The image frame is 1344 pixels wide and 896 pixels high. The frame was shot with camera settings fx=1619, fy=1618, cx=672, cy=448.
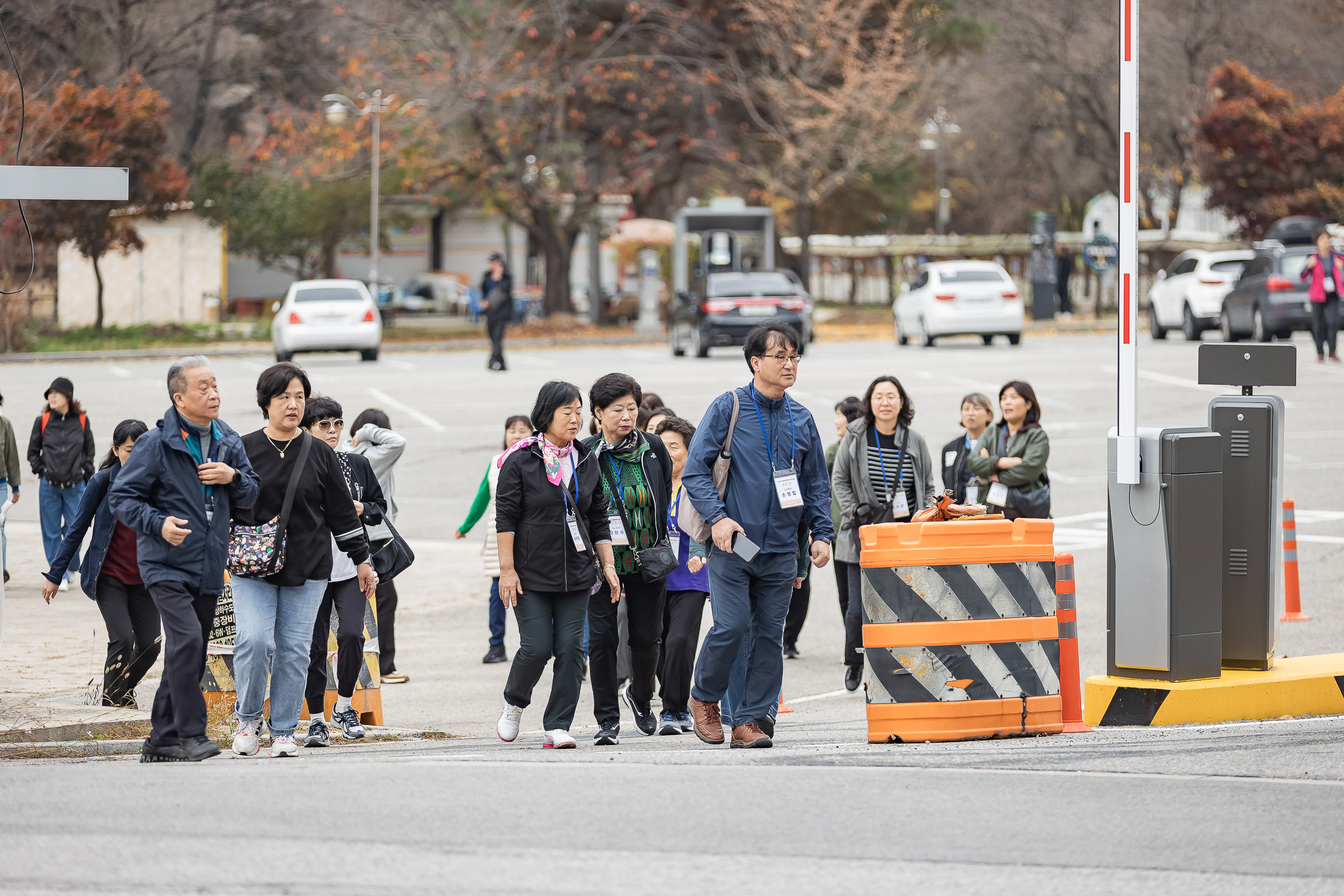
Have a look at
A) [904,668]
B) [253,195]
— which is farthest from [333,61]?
[904,668]

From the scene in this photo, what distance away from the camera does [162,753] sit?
6.82 m

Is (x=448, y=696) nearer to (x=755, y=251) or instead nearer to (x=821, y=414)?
(x=821, y=414)

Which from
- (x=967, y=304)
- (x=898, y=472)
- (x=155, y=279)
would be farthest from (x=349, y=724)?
(x=155, y=279)

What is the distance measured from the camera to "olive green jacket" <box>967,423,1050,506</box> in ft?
33.4

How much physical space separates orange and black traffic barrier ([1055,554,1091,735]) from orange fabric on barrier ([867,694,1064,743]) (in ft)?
1.67

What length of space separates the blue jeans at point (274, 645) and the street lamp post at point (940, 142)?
131ft

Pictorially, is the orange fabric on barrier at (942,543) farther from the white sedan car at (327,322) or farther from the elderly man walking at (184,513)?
the white sedan car at (327,322)

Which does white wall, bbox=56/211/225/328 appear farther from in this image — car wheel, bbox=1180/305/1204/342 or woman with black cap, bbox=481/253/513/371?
car wheel, bbox=1180/305/1204/342

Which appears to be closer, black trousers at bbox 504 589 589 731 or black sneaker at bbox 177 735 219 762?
black sneaker at bbox 177 735 219 762

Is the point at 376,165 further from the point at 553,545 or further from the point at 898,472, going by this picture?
the point at 553,545

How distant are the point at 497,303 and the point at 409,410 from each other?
15.7ft

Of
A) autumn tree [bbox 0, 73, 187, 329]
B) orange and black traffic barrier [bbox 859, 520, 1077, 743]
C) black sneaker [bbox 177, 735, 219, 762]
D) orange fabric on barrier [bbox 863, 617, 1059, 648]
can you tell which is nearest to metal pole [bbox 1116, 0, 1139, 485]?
orange and black traffic barrier [bbox 859, 520, 1077, 743]

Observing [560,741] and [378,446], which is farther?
[378,446]

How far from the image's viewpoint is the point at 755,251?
42.1 m
